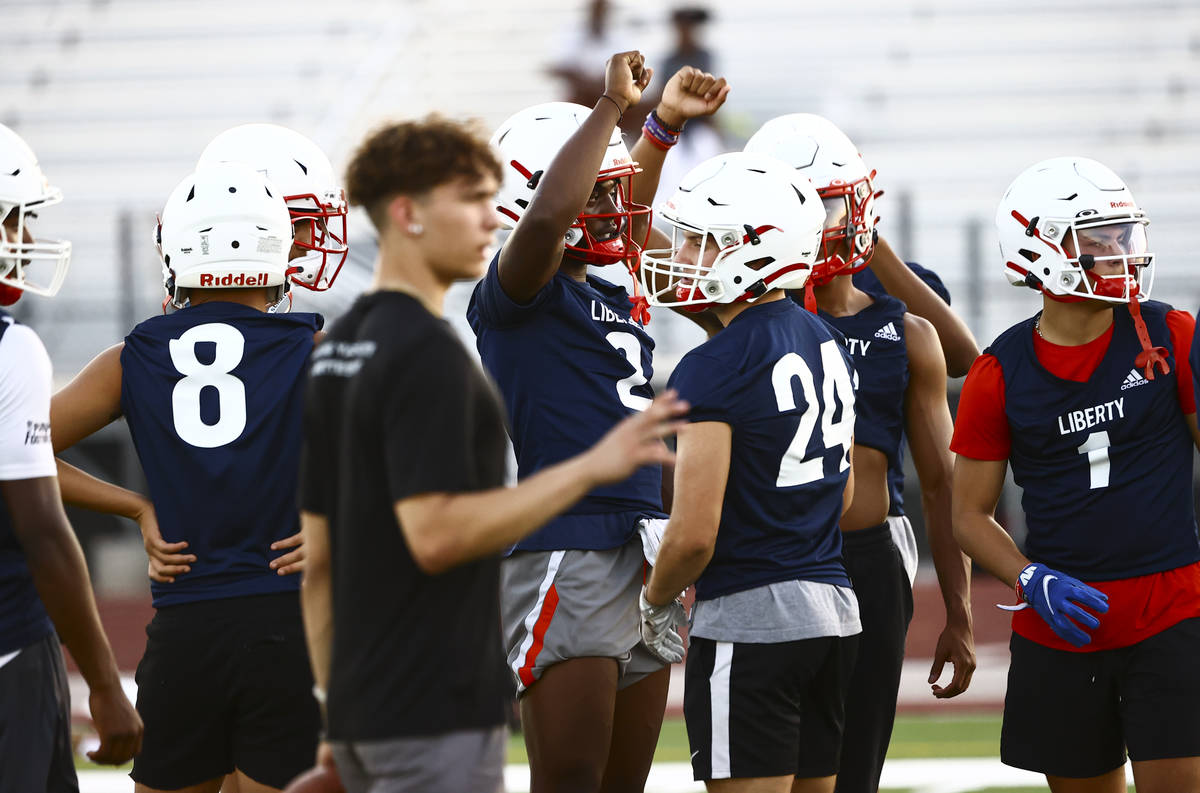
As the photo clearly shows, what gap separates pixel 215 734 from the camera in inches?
156

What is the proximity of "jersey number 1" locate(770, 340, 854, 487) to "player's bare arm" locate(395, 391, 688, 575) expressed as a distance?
115 centimetres

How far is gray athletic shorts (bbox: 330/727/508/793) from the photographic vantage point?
2.87 metres

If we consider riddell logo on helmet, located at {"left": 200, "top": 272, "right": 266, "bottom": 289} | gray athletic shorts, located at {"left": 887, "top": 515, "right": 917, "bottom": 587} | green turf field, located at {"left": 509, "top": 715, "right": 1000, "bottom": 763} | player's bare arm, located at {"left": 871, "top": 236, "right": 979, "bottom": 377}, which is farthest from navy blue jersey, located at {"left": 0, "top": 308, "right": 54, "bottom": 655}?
green turf field, located at {"left": 509, "top": 715, "right": 1000, "bottom": 763}

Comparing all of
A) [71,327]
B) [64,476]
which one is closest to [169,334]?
[64,476]

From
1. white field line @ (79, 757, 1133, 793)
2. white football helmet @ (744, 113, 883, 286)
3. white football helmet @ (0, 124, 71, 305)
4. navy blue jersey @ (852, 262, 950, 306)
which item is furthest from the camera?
white field line @ (79, 757, 1133, 793)

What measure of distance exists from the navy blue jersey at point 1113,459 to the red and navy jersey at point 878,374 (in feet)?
1.67

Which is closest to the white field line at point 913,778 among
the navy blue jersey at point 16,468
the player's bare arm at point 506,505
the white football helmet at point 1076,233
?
the white football helmet at point 1076,233

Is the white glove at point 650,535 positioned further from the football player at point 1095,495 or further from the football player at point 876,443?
the football player at point 1095,495

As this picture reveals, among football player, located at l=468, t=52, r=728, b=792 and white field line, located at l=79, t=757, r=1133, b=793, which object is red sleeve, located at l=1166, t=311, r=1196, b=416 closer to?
football player, located at l=468, t=52, r=728, b=792

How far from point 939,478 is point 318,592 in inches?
103

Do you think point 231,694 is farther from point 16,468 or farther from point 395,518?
point 395,518

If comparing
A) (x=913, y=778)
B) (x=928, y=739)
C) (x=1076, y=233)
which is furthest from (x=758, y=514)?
(x=928, y=739)

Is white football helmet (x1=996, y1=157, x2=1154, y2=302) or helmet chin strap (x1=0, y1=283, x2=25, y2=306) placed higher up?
white football helmet (x1=996, y1=157, x2=1154, y2=302)

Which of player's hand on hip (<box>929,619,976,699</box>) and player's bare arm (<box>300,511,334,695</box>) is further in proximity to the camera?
player's hand on hip (<box>929,619,976,699</box>)
